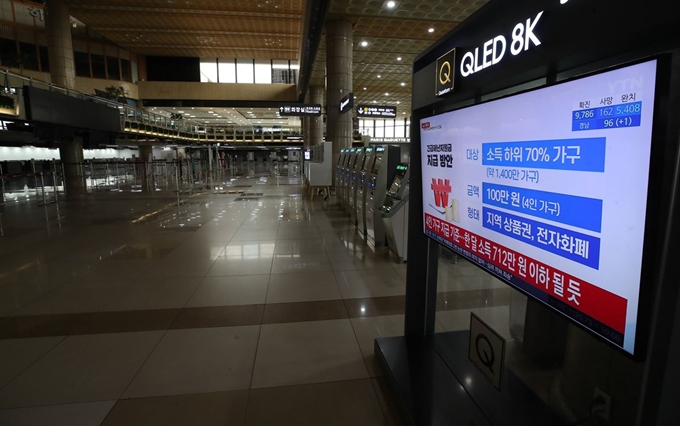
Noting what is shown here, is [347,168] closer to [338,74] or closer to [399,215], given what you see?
[399,215]

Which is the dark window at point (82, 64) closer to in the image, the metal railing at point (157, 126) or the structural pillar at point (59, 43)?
the metal railing at point (157, 126)

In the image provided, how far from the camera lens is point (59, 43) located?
1764cm

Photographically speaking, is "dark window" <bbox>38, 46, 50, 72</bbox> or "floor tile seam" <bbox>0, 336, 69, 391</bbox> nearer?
"floor tile seam" <bbox>0, 336, 69, 391</bbox>

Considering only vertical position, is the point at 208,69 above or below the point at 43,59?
above

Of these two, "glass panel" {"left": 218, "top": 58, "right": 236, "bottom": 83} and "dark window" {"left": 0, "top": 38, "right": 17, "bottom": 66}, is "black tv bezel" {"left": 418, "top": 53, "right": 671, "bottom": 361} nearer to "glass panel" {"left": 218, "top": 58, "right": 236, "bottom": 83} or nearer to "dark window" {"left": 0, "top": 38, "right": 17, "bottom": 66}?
"dark window" {"left": 0, "top": 38, "right": 17, "bottom": 66}

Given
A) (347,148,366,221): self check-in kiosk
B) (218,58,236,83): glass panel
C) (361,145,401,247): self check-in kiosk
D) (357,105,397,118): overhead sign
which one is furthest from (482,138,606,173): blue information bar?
(218,58,236,83): glass panel

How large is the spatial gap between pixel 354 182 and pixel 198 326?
5.30m

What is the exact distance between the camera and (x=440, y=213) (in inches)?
93.5

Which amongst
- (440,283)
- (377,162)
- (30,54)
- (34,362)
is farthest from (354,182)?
(30,54)

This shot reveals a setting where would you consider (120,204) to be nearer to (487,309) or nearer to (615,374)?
(487,309)

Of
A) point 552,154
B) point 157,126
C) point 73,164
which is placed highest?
point 157,126

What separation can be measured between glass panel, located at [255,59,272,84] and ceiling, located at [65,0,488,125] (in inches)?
41.2

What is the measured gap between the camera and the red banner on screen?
4.07ft

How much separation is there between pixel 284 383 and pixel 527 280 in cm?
187
